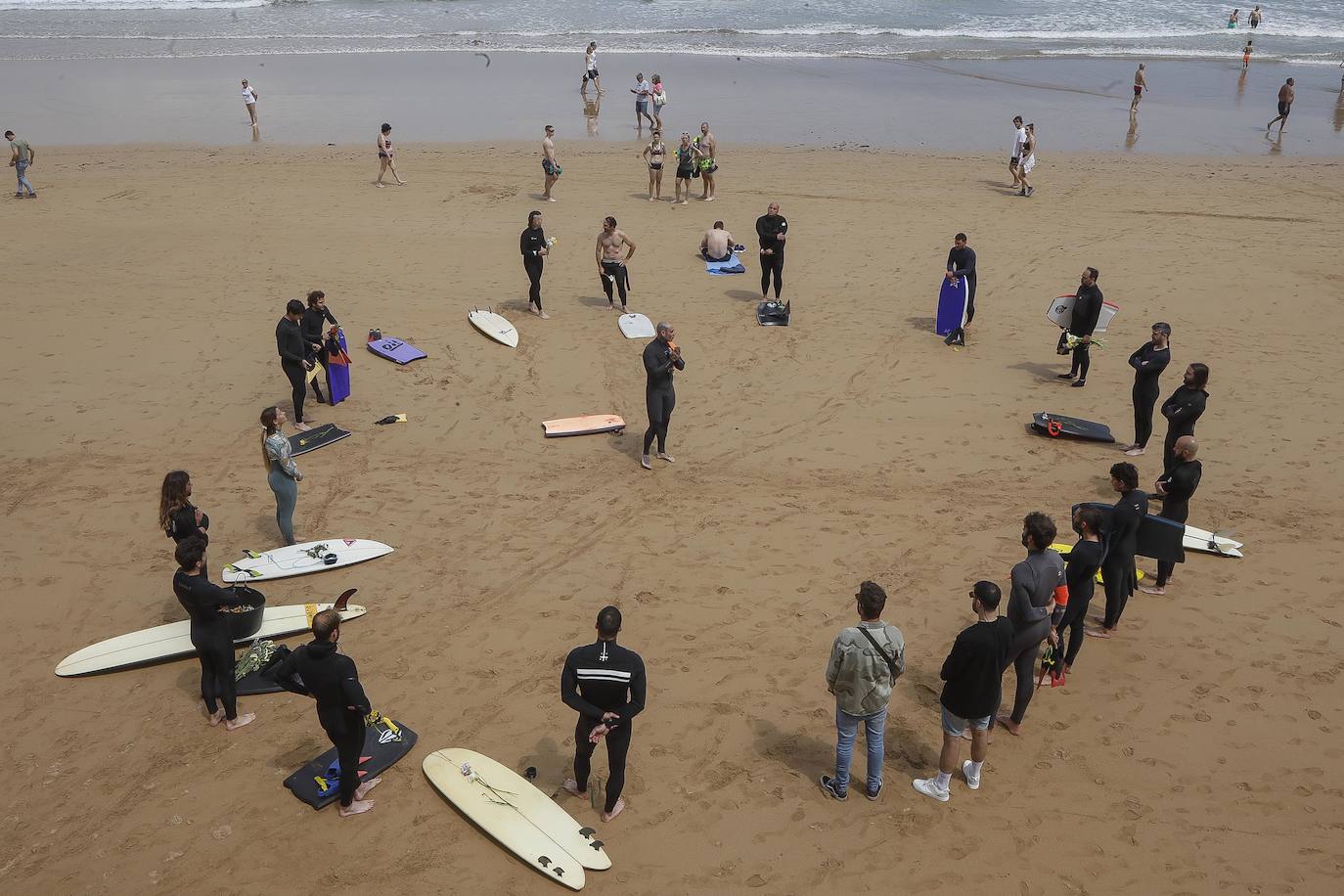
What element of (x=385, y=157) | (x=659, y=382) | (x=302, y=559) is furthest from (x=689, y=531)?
(x=385, y=157)

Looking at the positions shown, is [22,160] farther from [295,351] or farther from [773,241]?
[773,241]

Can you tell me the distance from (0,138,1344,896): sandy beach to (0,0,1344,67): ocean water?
24.3m

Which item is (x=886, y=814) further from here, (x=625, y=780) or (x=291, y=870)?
(x=291, y=870)

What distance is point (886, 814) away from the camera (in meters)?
6.57

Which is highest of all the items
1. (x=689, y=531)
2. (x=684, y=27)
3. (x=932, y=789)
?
(x=684, y=27)

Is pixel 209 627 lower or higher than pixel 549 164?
lower

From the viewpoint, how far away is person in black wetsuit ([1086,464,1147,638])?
7.58 m

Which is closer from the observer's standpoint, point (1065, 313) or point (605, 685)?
point (605, 685)

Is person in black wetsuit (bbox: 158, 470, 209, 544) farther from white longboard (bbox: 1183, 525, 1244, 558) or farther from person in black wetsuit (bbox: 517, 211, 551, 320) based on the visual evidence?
white longboard (bbox: 1183, 525, 1244, 558)

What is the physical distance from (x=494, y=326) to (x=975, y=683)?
1056 cm

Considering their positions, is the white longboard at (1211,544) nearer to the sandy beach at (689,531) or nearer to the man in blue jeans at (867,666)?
the sandy beach at (689,531)

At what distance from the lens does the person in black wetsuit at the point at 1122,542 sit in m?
7.58

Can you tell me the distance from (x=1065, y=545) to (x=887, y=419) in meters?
3.49

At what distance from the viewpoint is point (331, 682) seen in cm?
597
